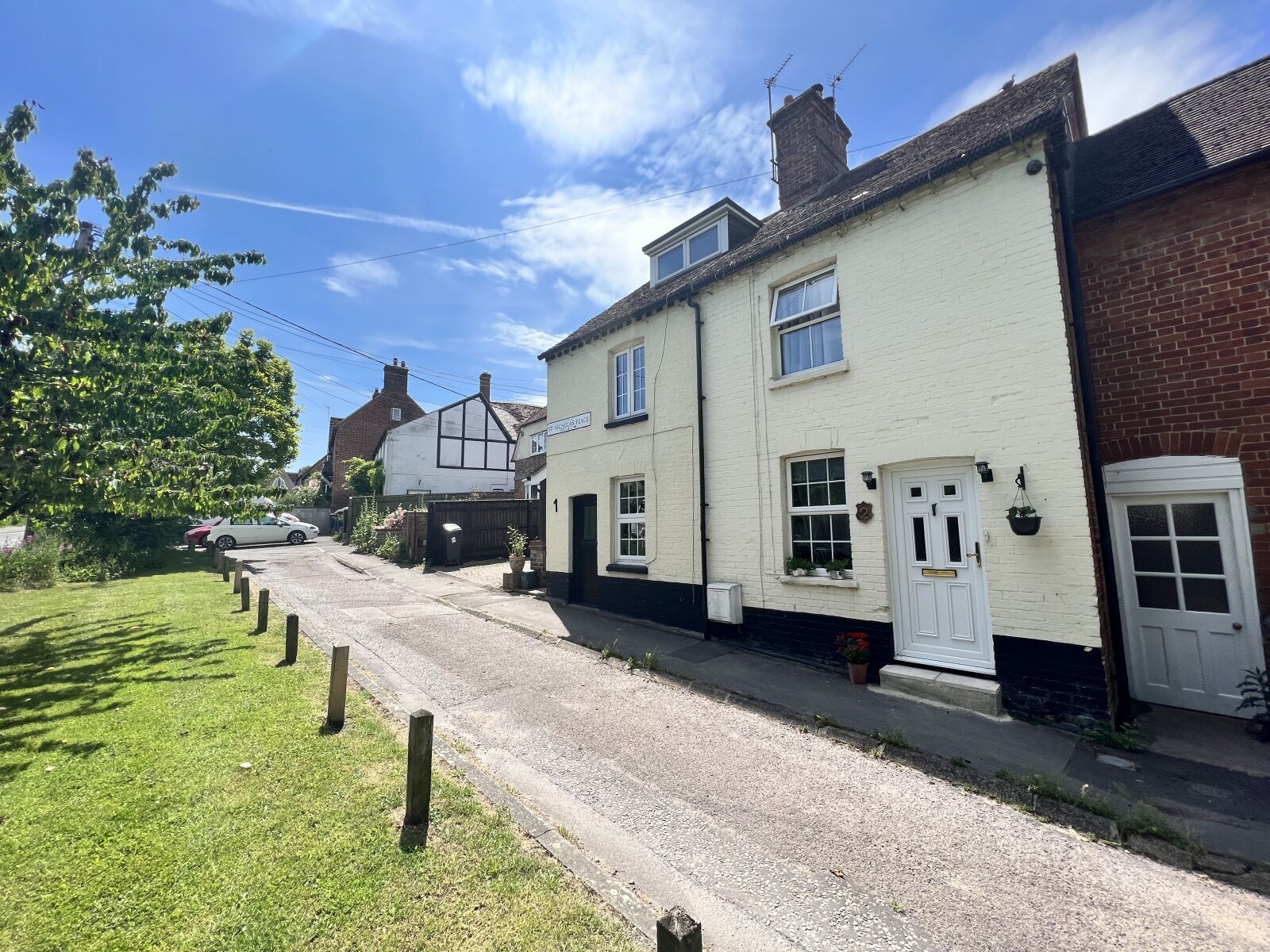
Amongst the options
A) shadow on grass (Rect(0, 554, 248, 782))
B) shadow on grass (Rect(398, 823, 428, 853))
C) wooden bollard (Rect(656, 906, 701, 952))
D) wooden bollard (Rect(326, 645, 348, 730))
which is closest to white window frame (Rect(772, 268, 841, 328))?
wooden bollard (Rect(326, 645, 348, 730))

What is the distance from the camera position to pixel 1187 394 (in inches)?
227

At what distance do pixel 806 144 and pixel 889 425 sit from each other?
7.82m

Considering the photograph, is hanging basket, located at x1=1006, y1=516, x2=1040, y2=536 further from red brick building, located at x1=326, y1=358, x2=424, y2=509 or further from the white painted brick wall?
red brick building, located at x1=326, y1=358, x2=424, y2=509

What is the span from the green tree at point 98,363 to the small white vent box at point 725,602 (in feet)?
24.8

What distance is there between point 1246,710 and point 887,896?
17.4 ft

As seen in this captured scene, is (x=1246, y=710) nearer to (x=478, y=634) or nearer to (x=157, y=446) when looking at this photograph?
(x=478, y=634)

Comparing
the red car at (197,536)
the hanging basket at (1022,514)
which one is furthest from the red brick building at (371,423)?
the hanging basket at (1022,514)

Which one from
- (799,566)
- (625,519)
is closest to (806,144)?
(625,519)

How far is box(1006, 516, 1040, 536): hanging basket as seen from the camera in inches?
214

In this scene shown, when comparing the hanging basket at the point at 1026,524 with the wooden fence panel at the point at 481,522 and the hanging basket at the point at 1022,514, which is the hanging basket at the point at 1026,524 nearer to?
the hanging basket at the point at 1022,514

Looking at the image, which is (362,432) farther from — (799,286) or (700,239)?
(799,286)

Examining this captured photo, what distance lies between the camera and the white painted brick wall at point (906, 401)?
5.58 metres

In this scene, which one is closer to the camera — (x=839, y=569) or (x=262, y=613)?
(x=839, y=569)

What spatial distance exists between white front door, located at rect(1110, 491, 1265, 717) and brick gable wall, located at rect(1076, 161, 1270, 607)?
284 millimetres
